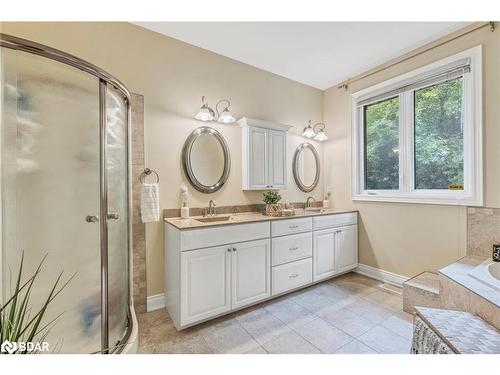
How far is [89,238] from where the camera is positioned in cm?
144

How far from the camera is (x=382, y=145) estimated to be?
272 centimetres

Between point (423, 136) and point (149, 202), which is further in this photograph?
point (423, 136)

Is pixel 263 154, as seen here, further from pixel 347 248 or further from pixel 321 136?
pixel 347 248

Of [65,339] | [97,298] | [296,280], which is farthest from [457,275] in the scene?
[65,339]

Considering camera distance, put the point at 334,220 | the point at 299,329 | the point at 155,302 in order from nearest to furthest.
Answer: the point at 299,329 → the point at 155,302 → the point at 334,220

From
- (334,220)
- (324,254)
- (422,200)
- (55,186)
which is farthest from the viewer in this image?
(334,220)

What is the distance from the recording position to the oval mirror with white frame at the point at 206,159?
2234 mm

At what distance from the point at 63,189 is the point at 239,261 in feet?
4.49

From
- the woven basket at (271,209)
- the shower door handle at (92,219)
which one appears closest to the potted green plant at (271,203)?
the woven basket at (271,209)

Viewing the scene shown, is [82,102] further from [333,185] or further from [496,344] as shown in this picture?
[333,185]

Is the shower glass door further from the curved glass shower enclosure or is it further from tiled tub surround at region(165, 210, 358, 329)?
tiled tub surround at region(165, 210, 358, 329)

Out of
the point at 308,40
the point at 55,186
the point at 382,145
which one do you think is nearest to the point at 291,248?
the point at 382,145

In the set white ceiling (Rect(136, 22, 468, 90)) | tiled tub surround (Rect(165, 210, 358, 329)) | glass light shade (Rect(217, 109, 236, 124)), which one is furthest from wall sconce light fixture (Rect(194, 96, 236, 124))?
tiled tub surround (Rect(165, 210, 358, 329))
